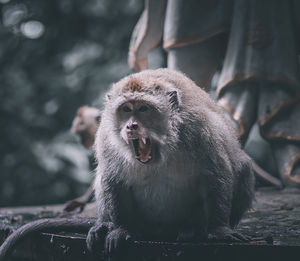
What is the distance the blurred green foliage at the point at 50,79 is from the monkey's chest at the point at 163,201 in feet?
18.0

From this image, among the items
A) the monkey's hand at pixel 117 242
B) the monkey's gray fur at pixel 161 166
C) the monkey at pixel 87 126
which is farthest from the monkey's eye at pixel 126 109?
the monkey at pixel 87 126

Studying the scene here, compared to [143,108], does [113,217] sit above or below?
below

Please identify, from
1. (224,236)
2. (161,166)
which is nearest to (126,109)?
(161,166)

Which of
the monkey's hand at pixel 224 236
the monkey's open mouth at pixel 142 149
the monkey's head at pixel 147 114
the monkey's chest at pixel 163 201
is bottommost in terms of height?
the monkey's hand at pixel 224 236

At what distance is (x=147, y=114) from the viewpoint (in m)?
2.13

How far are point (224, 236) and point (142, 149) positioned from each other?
582 mm

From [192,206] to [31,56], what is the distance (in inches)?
283

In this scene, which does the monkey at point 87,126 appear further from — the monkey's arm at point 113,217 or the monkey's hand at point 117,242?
the monkey's hand at point 117,242

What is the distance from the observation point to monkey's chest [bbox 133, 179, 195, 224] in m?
2.21

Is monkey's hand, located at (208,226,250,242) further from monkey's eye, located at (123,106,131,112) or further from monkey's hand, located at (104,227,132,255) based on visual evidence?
monkey's eye, located at (123,106,131,112)

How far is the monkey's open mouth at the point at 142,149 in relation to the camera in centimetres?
210

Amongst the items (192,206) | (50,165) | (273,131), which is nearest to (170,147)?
(192,206)

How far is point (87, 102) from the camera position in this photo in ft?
26.7

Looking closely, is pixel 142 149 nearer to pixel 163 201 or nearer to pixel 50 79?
pixel 163 201
